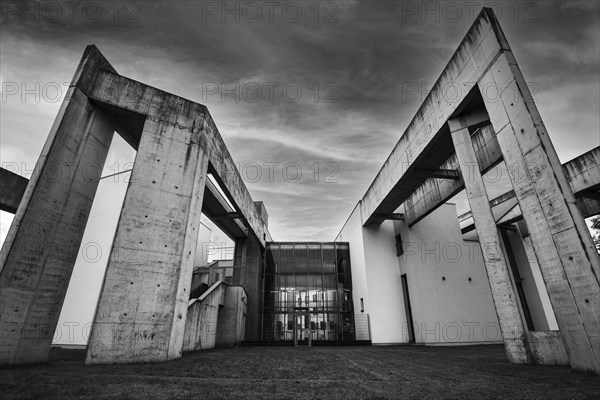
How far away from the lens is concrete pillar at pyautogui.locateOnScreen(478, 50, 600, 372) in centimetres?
593

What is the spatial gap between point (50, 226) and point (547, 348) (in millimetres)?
14228

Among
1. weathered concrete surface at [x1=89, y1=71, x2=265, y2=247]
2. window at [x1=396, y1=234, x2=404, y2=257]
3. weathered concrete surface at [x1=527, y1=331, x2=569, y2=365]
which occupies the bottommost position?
weathered concrete surface at [x1=527, y1=331, x2=569, y2=365]

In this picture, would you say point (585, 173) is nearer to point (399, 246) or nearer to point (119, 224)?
point (399, 246)

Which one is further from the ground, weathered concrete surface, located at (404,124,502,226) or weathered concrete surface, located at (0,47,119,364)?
weathered concrete surface, located at (404,124,502,226)

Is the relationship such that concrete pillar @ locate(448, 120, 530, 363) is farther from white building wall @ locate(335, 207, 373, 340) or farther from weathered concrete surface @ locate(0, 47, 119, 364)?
weathered concrete surface @ locate(0, 47, 119, 364)

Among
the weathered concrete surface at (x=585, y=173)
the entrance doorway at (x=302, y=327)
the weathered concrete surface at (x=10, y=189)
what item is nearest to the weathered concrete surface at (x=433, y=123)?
the weathered concrete surface at (x=585, y=173)

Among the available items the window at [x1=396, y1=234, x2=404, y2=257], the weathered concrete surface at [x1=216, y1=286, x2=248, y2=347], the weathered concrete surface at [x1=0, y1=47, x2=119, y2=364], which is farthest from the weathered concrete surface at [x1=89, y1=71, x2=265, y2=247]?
the window at [x1=396, y1=234, x2=404, y2=257]

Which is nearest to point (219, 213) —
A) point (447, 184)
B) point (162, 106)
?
point (162, 106)

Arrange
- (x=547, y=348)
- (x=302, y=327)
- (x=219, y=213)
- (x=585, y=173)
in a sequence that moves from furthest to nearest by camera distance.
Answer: (x=302, y=327)
(x=219, y=213)
(x=585, y=173)
(x=547, y=348)

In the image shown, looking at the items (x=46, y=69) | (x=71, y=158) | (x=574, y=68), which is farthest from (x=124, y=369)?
(x=574, y=68)

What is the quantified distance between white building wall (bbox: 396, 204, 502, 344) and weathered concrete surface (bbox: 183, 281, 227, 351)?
12.1 meters

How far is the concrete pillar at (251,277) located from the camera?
1997 centimetres

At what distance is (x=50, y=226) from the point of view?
27.7ft

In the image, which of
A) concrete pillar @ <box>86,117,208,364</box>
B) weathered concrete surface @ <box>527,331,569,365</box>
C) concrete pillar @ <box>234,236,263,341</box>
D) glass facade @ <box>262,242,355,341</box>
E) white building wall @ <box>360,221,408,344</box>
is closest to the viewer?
weathered concrete surface @ <box>527,331,569,365</box>
